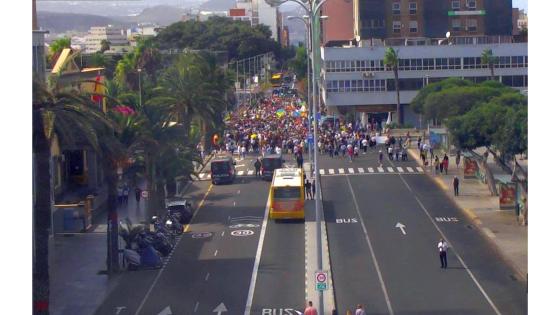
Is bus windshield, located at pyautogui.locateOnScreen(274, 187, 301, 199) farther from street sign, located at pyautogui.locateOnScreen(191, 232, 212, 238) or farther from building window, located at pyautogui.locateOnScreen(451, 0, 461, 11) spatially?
building window, located at pyautogui.locateOnScreen(451, 0, 461, 11)

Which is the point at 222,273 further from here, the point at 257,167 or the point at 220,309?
the point at 257,167

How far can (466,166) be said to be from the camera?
5716 centimetres

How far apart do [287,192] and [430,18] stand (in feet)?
219

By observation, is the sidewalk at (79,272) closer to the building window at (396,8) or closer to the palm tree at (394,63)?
the palm tree at (394,63)

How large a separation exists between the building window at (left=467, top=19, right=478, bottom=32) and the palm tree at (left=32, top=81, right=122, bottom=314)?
274ft

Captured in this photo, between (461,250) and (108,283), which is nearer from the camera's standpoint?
(108,283)

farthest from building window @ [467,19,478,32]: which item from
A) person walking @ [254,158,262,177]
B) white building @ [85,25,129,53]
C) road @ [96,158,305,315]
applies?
road @ [96,158,305,315]

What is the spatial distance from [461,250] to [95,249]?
515 inches

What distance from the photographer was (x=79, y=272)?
3459 centimetres

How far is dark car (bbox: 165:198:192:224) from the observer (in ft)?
144

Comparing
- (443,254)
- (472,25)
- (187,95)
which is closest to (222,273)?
(443,254)

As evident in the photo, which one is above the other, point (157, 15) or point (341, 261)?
point (157, 15)

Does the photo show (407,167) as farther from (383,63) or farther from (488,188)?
(383,63)
